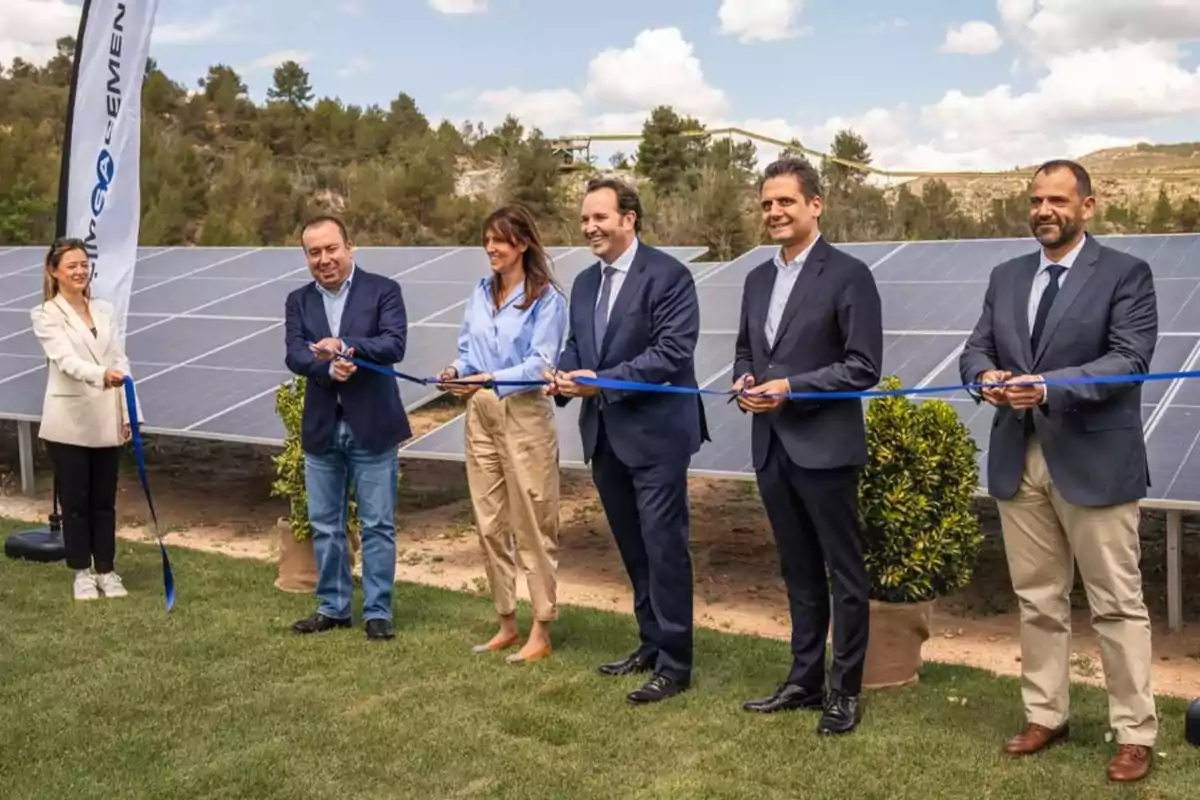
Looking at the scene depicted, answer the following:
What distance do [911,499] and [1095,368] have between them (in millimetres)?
1288

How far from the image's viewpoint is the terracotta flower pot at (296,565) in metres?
7.12

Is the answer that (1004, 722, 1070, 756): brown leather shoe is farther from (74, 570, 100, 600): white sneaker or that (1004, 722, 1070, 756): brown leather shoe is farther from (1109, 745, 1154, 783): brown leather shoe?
(74, 570, 100, 600): white sneaker

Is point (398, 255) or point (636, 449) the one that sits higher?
point (398, 255)

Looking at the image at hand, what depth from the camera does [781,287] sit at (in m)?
4.75

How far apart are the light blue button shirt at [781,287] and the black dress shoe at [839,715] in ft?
4.49

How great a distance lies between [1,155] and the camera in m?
25.3

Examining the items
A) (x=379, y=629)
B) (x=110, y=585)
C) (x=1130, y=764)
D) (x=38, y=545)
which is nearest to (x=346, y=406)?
(x=379, y=629)

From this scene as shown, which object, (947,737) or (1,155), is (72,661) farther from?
(1,155)

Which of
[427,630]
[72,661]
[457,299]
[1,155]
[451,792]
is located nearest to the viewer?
[451,792]

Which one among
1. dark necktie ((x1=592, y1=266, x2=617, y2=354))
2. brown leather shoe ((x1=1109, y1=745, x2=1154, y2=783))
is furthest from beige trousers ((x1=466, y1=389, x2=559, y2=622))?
brown leather shoe ((x1=1109, y1=745, x2=1154, y2=783))

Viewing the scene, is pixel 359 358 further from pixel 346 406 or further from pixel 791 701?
pixel 791 701

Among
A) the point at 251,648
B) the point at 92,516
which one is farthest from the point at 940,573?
the point at 92,516

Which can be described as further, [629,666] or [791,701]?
[629,666]

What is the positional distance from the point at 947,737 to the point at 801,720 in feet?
1.78
